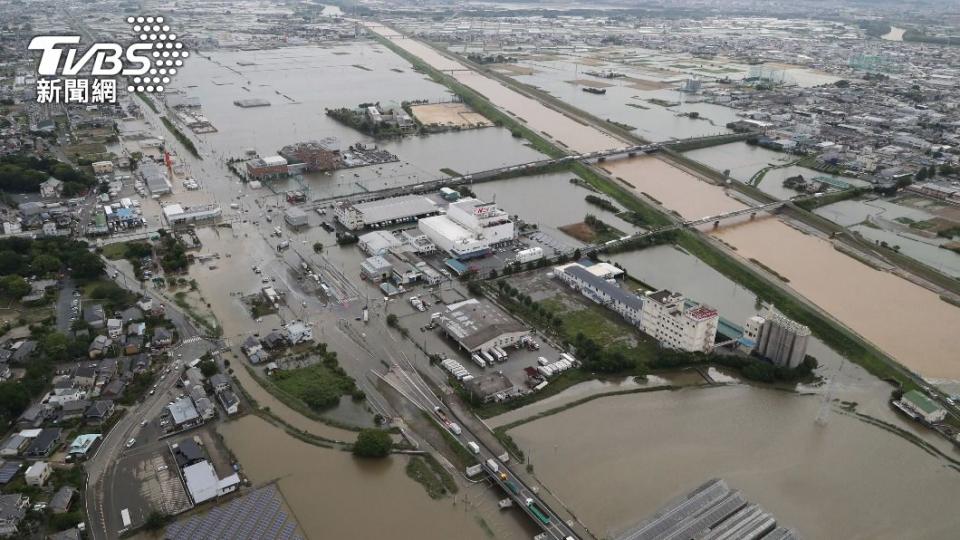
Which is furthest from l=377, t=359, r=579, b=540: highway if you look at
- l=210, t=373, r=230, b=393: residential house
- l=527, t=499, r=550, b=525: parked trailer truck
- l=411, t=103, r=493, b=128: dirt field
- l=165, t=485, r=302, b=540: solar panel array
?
l=411, t=103, r=493, b=128: dirt field

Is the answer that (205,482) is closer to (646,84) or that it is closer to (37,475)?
(37,475)

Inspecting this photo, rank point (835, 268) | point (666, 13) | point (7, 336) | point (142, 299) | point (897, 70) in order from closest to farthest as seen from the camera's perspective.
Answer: point (7, 336) < point (142, 299) < point (835, 268) < point (897, 70) < point (666, 13)

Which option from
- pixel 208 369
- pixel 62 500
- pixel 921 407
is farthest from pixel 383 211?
pixel 921 407

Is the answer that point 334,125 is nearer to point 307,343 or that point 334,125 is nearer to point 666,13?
point 307,343

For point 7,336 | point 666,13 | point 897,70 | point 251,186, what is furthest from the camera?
point 666,13

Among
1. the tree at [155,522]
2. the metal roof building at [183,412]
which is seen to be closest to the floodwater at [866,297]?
the metal roof building at [183,412]

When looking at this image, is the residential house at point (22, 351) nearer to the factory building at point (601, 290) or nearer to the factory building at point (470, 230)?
the factory building at point (470, 230)

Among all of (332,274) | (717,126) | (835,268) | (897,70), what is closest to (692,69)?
(897,70)
